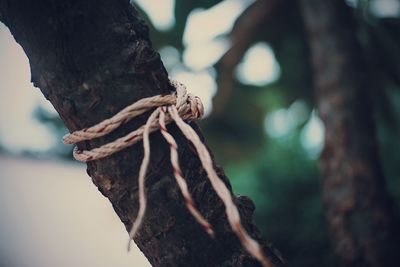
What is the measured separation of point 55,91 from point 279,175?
345 cm

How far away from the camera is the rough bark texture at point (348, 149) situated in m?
1.88

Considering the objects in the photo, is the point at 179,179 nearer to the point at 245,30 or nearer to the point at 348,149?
the point at 348,149

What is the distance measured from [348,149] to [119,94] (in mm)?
1684

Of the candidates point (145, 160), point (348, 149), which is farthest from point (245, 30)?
point (145, 160)

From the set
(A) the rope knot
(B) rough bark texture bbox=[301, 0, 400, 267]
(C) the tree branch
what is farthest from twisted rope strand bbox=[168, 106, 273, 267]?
(C) the tree branch

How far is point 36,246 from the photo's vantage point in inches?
130

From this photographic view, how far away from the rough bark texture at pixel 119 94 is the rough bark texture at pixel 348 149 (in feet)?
4.66

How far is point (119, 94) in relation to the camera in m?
0.59

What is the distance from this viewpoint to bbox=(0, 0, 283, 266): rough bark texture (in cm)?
57

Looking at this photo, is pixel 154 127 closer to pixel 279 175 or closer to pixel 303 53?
pixel 303 53

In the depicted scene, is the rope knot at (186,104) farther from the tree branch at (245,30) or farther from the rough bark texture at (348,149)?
the tree branch at (245,30)

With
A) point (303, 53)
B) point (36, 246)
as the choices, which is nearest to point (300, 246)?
point (303, 53)

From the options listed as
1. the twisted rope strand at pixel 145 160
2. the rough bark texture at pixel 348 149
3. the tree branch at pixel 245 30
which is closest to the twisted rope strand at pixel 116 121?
the twisted rope strand at pixel 145 160

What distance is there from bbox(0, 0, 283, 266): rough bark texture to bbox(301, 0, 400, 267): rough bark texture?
1421 mm
